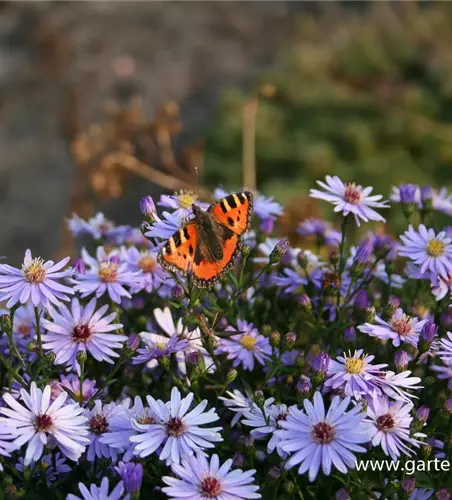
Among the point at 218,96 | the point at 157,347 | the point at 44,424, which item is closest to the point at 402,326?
the point at 157,347

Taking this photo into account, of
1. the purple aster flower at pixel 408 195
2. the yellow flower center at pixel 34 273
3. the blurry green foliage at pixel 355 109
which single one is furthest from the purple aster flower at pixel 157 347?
the blurry green foliage at pixel 355 109

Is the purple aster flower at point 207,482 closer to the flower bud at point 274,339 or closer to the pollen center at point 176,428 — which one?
the pollen center at point 176,428

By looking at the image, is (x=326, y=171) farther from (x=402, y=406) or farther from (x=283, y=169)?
(x=402, y=406)

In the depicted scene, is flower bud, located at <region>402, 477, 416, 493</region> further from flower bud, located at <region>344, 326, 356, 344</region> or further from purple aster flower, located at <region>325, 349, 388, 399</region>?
flower bud, located at <region>344, 326, 356, 344</region>

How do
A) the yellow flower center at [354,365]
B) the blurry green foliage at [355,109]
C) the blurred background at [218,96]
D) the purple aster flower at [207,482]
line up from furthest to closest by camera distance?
the blurry green foliage at [355,109] < the blurred background at [218,96] < the yellow flower center at [354,365] < the purple aster flower at [207,482]

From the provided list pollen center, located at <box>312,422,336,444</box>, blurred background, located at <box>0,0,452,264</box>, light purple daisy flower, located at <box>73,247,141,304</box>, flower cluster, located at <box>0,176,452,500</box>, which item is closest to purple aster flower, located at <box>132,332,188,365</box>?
flower cluster, located at <box>0,176,452,500</box>

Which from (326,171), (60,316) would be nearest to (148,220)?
(60,316)
